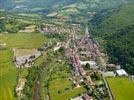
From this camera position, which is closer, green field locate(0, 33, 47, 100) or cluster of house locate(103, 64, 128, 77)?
green field locate(0, 33, 47, 100)

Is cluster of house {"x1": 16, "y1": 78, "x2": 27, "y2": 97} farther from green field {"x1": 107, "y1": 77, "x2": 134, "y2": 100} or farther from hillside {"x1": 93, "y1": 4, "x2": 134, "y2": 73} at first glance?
hillside {"x1": 93, "y1": 4, "x2": 134, "y2": 73}

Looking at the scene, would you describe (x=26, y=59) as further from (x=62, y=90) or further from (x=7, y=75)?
(x=62, y=90)

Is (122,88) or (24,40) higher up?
(24,40)

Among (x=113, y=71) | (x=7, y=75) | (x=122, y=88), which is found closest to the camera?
(x=122, y=88)

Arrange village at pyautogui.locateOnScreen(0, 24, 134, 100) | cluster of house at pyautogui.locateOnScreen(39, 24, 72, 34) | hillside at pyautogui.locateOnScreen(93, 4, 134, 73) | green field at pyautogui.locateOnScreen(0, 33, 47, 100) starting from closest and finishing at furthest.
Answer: village at pyautogui.locateOnScreen(0, 24, 134, 100) → green field at pyautogui.locateOnScreen(0, 33, 47, 100) → hillside at pyautogui.locateOnScreen(93, 4, 134, 73) → cluster of house at pyautogui.locateOnScreen(39, 24, 72, 34)

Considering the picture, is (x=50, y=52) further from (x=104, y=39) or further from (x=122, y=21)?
(x=122, y=21)

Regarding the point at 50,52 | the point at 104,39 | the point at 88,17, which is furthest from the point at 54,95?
the point at 88,17

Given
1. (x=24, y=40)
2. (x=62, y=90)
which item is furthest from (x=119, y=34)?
(x=62, y=90)

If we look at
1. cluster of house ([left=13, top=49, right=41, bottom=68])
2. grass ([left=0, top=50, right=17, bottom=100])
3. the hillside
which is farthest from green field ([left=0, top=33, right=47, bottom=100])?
the hillside
